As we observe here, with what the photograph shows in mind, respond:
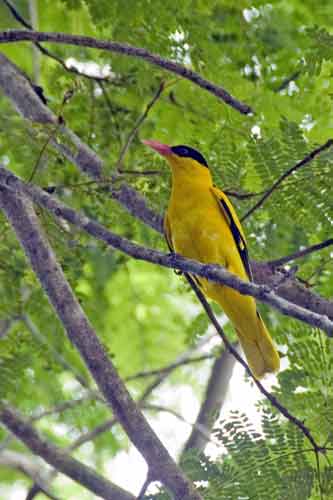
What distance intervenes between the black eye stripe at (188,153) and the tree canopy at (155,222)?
6 cm

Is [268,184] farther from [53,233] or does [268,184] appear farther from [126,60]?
[126,60]

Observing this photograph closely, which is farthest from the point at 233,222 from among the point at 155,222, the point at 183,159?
the point at 183,159

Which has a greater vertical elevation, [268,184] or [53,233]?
[268,184]

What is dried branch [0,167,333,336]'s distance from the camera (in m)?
2.40

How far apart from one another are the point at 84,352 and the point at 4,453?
1.77 metres

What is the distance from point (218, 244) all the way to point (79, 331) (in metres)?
0.99

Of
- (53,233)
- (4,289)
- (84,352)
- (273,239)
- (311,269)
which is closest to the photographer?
(84,352)

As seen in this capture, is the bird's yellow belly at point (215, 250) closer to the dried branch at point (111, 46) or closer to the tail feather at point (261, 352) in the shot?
the tail feather at point (261, 352)

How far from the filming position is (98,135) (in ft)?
15.9

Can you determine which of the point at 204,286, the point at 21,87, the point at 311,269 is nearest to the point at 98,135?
the point at 21,87

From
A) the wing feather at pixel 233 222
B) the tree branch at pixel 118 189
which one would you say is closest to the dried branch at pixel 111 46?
the tree branch at pixel 118 189

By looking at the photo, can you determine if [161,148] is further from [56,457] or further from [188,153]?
[56,457]

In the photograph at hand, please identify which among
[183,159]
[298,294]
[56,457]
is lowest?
[56,457]

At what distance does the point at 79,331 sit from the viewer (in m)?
3.19
